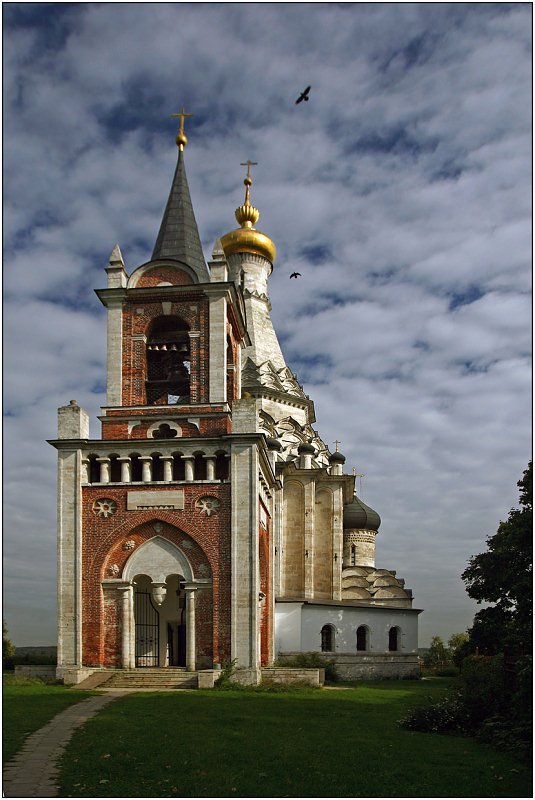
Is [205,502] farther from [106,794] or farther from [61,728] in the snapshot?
[106,794]

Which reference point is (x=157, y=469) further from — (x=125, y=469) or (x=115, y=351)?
(x=115, y=351)

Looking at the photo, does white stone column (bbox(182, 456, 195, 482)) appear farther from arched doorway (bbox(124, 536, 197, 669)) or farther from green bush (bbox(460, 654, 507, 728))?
green bush (bbox(460, 654, 507, 728))

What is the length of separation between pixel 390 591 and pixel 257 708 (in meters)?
25.8

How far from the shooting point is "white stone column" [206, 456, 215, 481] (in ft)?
76.1

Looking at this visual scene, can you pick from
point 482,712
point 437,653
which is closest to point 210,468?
point 482,712

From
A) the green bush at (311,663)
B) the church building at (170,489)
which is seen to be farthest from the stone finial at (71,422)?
the green bush at (311,663)

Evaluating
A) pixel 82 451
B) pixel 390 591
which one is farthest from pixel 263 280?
pixel 82 451

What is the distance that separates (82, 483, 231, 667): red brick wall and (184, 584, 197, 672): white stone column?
16 cm

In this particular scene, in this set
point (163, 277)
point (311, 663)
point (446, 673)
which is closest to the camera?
point (163, 277)

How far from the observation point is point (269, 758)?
11.3 metres

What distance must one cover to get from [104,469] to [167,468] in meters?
2.06

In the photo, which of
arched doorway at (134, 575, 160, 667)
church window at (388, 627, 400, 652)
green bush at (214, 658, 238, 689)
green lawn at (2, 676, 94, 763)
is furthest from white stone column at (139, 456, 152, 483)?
church window at (388, 627, 400, 652)

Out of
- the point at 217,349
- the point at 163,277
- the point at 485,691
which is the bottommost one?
the point at 485,691

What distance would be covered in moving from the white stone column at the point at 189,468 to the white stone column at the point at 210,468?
47 centimetres
